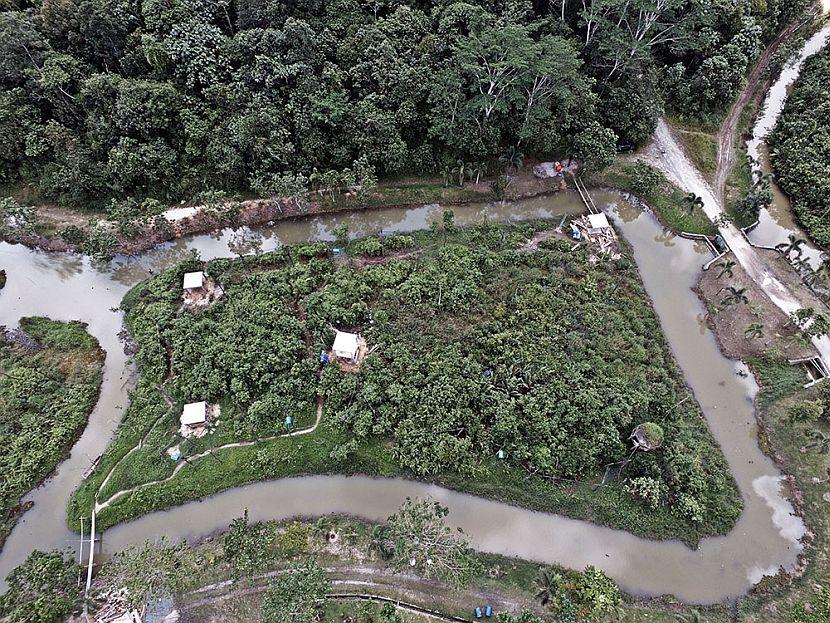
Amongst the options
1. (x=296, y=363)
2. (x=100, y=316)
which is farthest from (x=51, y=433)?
(x=296, y=363)

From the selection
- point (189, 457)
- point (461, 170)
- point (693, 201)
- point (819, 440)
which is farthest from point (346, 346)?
point (693, 201)

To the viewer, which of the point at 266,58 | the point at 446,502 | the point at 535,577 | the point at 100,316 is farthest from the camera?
the point at 266,58

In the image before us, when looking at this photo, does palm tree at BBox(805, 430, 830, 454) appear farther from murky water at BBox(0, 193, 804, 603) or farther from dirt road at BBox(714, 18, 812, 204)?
dirt road at BBox(714, 18, 812, 204)

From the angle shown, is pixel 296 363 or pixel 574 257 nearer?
pixel 296 363

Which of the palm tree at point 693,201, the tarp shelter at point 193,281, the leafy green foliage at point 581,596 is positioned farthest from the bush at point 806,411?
the tarp shelter at point 193,281

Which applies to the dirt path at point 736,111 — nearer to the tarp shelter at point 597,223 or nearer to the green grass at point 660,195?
the green grass at point 660,195

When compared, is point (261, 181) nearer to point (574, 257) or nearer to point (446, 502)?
point (574, 257)

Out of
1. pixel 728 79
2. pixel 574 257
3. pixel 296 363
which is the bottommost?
pixel 296 363
